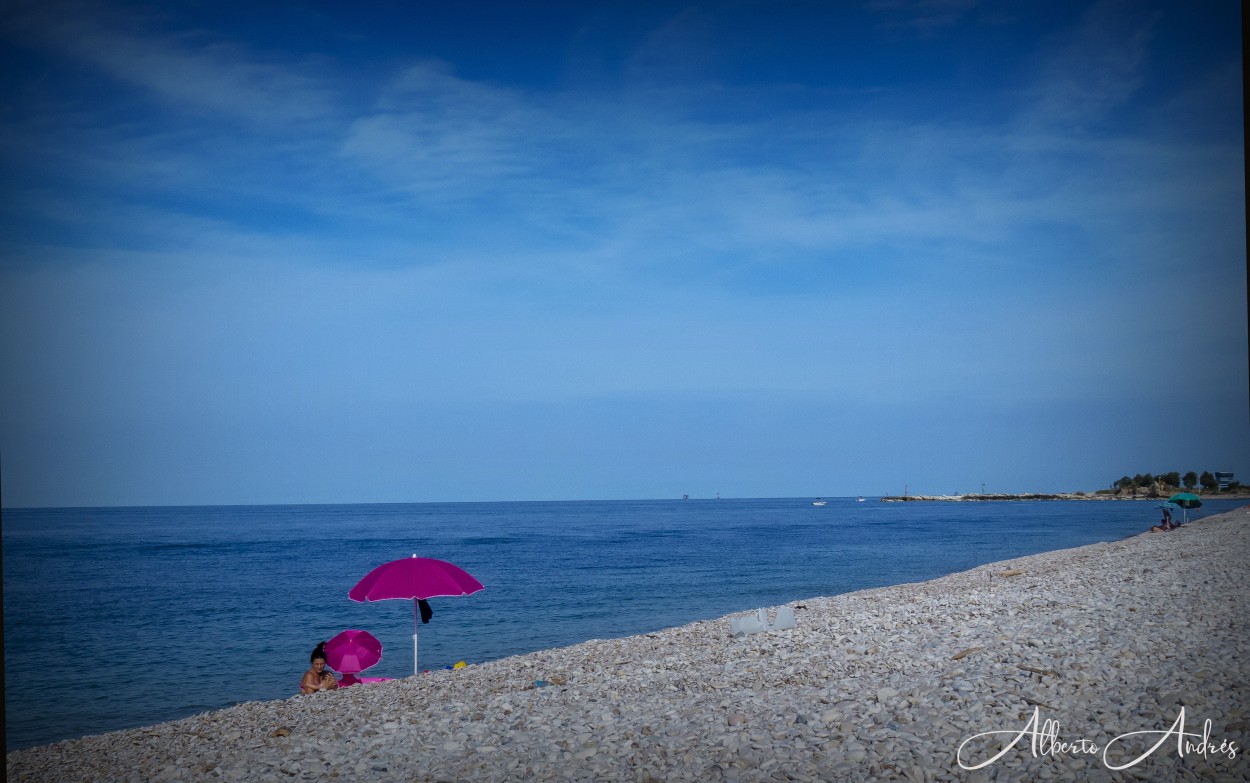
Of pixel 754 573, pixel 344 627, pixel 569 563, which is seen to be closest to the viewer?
pixel 344 627

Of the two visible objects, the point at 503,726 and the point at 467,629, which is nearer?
the point at 503,726

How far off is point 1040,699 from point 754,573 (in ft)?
96.0

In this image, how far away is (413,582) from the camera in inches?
550

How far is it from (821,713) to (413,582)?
27.1ft

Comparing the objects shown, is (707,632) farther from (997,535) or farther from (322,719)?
(997,535)

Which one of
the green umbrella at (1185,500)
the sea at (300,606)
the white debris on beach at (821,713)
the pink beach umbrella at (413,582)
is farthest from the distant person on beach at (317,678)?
the green umbrella at (1185,500)

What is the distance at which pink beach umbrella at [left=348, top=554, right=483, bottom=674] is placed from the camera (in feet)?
45.4

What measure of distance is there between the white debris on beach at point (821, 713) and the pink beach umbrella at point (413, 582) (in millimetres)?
1574

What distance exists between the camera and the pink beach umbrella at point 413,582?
13.8m

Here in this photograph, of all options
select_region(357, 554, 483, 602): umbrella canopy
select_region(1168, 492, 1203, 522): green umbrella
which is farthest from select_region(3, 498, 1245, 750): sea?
select_region(1168, 492, 1203, 522): green umbrella

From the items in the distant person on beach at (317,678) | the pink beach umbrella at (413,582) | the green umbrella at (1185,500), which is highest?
the pink beach umbrella at (413,582)

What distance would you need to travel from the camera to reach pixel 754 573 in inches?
1425

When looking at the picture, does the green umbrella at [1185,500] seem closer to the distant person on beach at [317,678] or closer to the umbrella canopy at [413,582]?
the umbrella canopy at [413,582]

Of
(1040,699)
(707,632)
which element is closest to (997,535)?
(707,632)
